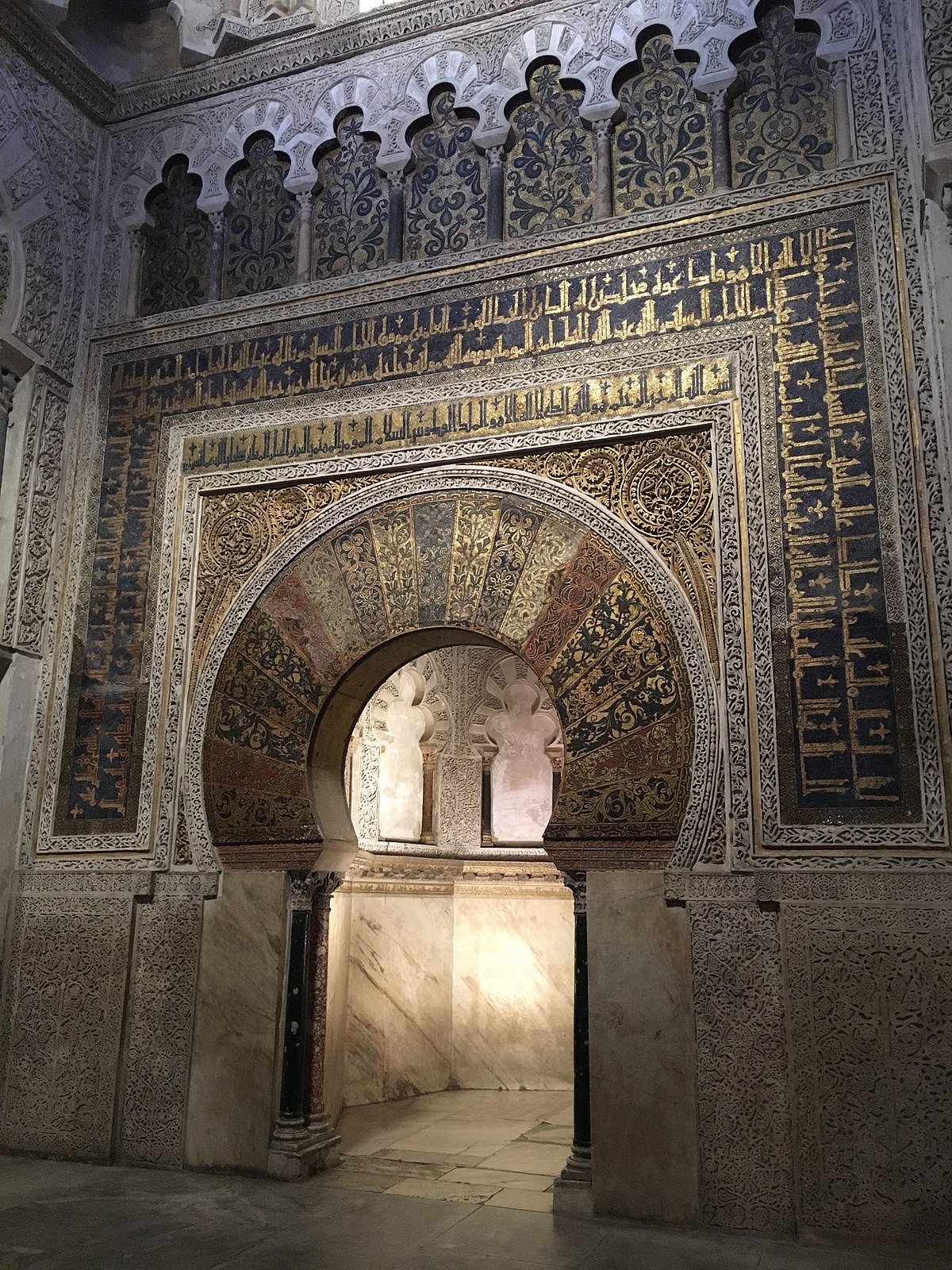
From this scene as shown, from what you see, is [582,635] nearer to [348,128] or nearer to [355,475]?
[355,475]

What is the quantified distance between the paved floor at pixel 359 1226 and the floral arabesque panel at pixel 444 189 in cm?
421

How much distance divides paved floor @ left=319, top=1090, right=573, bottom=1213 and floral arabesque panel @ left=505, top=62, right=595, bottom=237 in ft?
13.9

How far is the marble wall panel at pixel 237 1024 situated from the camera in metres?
4.68

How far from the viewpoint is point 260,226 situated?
5.84 meters

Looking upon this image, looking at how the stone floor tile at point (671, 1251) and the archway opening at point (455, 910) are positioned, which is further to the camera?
the archway opening at point (455, 910)

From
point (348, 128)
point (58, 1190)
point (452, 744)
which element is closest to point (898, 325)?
point (348, 128)

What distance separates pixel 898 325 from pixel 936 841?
2.03 m

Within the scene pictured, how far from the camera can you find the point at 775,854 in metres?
4.14

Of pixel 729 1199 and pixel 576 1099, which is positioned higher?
pixel 576 1099

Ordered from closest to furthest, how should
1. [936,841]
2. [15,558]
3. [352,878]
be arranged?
[936,841] < [15,558] < [352,878]

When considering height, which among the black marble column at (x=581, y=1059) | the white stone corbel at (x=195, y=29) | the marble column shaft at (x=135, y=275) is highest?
the white stone corbel at (x=195, y=29)

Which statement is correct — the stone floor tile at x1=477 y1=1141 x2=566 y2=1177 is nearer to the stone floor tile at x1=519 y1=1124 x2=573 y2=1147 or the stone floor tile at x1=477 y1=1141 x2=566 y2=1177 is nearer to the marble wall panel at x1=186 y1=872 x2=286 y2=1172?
the stone floor tile at x1=519 y1=1124 x2=573 y2=1147

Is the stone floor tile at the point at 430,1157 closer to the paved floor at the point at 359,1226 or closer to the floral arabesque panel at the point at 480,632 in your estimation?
the paved floor at the point at 359,1226

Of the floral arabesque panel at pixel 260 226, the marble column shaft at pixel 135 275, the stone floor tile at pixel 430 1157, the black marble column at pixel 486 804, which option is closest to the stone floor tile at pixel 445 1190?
the stone floor tile at pixel 430 1157
